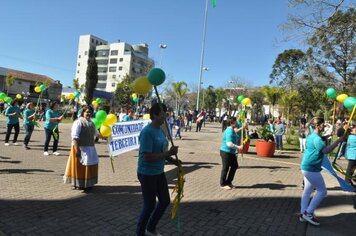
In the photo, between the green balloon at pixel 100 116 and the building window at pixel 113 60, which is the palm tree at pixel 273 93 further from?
the building window at pixel 113 60

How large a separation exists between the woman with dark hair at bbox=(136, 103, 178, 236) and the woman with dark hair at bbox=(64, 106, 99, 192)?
9.23ft

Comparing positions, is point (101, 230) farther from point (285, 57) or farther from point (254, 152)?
point (285, 57)

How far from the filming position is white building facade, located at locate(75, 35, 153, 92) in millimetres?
98938

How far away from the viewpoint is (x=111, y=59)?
103 metres

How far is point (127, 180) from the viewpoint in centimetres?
838

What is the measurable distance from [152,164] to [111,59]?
336ft

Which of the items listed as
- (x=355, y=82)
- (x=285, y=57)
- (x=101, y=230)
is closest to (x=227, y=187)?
(x=101, y=230)

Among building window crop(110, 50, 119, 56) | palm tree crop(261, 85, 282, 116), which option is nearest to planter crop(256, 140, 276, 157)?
palm tree crop(261, 85, 282, 116)

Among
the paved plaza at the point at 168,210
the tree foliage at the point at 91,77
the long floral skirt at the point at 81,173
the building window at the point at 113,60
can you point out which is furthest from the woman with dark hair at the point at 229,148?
the building window at the point at 113,60

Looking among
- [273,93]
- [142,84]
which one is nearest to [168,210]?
[142,84]

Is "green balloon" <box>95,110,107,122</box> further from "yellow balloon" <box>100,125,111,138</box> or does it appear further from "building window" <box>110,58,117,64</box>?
"building window" <box>110,58,117,64</box>

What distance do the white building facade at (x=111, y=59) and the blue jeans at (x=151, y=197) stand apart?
302 feet

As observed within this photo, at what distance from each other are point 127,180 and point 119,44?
320ft

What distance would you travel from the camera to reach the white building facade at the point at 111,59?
98938 millimetres
